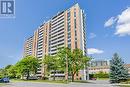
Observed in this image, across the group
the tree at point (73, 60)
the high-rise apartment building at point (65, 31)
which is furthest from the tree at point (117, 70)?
the high-rise apartment building at point (65, 31)

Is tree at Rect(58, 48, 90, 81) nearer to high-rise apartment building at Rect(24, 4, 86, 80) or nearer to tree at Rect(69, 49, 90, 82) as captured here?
tree at Rect(69, 49, 90, 82)

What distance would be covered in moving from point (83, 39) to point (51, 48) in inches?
1168

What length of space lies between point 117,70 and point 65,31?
253 ft

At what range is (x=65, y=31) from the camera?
442 feet

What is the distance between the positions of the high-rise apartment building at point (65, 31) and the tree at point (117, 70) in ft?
193

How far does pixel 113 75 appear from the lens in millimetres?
60219

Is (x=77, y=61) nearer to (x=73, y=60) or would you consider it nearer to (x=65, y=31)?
(x=73, y=60)

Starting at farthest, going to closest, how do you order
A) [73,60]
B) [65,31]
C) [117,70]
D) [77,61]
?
[65,31] < [77,61] < [73,60] < [117,70]

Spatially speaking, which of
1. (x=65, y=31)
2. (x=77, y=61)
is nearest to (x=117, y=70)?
(x=77, y=61)

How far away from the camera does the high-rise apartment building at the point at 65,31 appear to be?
417 ft

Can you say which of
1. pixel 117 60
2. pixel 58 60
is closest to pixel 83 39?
pixel 58 60

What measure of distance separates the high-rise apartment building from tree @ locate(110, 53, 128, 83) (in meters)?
58.9

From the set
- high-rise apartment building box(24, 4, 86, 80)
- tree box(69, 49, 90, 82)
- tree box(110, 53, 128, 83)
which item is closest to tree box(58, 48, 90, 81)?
tree box(69, 49, 90, 82)

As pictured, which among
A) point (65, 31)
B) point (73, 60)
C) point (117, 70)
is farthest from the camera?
point (65, 31)
